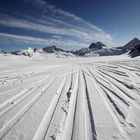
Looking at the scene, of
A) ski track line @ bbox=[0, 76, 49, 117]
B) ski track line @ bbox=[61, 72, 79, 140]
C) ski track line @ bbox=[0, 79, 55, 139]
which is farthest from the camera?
ski track line @ bbox=[0, 76, 49, 117]

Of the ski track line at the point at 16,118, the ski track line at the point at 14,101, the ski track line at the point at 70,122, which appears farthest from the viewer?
the ski track line at the point at 14,101

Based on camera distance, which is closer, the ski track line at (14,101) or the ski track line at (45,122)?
the ski track line at (45,122)

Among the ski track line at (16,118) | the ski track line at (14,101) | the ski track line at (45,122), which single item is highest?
the ski track line at (45,122)

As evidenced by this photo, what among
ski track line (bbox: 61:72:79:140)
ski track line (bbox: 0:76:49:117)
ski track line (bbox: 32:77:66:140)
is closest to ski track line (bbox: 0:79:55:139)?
ski track line (bbox: 0:76:49:117)

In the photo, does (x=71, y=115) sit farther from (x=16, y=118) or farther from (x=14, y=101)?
(x=14, y=101)

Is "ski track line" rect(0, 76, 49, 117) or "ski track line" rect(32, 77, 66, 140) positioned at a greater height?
"ski track line" rect(32, 77, 66, 140)

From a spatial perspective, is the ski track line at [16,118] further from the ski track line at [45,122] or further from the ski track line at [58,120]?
the ski track line at [58,120]

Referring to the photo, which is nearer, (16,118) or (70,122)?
(70,122)

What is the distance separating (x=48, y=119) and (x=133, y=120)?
6.30 ft

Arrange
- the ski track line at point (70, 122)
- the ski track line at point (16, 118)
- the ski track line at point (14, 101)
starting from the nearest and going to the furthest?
the ski track line at point (70, 122)
the ski track line at point (16, 118)
the ski track line at point (14, 101)

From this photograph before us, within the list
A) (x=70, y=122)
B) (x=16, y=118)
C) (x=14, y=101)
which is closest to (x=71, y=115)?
(x=70, y=122)

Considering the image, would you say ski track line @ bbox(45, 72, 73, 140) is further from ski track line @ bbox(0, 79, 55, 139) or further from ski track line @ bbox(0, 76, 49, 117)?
ski track line @ bbox(0, 76, 49, 117)

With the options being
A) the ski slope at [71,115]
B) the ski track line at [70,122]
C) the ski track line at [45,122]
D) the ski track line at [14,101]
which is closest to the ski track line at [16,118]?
the ski slope at [71,115]

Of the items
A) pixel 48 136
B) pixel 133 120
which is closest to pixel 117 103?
pixel 133 120
